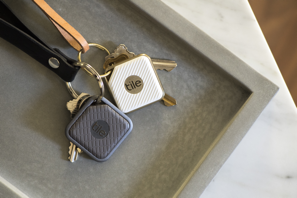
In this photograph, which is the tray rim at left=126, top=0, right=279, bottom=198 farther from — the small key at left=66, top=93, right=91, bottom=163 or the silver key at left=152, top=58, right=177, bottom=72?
the small key at left=66, top=93, right=91, bottom=163

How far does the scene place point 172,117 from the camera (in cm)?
46

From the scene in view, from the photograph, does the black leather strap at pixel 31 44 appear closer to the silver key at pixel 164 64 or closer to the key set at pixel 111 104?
the key set at pixel 111 104

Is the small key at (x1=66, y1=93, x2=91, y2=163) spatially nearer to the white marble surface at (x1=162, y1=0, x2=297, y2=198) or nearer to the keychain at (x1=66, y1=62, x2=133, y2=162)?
the keychain at (x1=66, y1=62, x2=133, y2=162)

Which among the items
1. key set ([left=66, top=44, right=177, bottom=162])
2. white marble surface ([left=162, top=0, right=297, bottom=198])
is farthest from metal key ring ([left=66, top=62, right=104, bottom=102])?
white marble surface ([left=162, top=0, right=297, bottom=198])

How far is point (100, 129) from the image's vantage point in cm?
42

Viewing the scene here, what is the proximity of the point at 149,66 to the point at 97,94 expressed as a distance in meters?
0.12

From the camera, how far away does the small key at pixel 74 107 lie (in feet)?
1.38

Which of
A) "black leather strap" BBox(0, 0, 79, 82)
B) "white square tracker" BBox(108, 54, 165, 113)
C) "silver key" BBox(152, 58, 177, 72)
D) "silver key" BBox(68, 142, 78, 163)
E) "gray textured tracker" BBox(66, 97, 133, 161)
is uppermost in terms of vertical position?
"silver key" BBox(152, 58, 177, 72)

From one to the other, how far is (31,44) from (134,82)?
0.19 meters

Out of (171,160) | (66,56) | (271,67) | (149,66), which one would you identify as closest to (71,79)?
(66,56)

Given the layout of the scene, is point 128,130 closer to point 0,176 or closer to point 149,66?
point 149,66

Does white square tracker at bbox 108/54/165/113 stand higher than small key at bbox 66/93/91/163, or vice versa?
white square tracker at bbox 108/54/165/113

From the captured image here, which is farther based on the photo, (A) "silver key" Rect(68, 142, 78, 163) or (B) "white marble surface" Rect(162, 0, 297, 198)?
(B) "white marble surface" Rect(162, 0, 297, 198)

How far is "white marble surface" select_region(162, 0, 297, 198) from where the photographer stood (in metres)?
0.53
